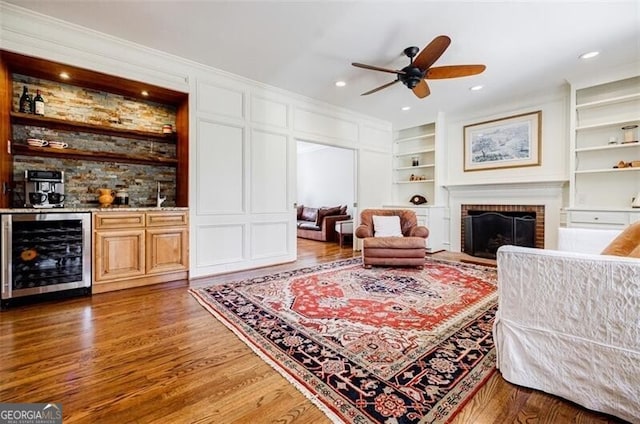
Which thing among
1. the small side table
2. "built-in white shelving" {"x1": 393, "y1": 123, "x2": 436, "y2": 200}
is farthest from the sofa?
"built-in white shelving" {"x1": 393, "y1": 123, "x2": 436, "y2": 200}

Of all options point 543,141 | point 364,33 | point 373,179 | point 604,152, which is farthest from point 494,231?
point 364,33

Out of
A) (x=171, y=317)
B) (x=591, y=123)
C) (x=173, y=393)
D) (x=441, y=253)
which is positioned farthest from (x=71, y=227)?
(x=591, y=123)

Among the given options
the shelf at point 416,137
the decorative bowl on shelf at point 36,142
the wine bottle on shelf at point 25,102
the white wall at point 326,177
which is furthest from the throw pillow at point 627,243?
the white wall at point 326,177

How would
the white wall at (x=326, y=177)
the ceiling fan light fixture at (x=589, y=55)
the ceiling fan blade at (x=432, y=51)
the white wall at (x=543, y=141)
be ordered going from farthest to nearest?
the white wall at (x=326, y=177) < the white wall at (x=543, y=141) < the ceiling fan light fixture at (x=589, y=55) < the ceiling fan blade at (x=432, y=51)

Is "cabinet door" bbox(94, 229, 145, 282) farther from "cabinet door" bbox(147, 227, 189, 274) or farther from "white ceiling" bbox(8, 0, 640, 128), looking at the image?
"white ceiling" bbox(8, 0, 640, 128)

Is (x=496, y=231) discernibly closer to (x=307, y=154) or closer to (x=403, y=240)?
(x=403, y=240)

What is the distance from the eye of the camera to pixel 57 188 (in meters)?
3.31

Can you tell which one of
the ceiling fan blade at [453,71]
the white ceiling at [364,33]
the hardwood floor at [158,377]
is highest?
the white ceiling at [364,33]

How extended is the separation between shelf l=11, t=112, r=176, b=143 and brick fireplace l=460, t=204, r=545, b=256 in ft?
17.0

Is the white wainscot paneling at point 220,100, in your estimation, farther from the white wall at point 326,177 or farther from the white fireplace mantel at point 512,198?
the white fireplace mantel at point 512,198

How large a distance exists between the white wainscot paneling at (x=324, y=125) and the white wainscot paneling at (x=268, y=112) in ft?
0.77

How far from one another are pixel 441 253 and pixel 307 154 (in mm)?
5333

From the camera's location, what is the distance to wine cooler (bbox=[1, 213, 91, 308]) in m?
2.66

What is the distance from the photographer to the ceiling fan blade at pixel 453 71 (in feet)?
9.58
